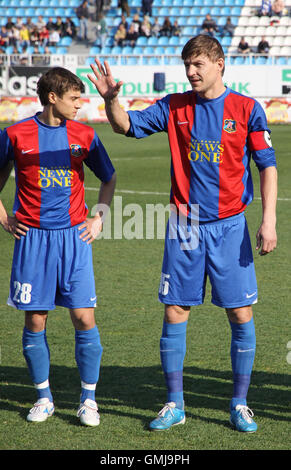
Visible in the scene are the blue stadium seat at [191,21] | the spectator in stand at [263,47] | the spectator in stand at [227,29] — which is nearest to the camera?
the spectator in stand at [263,47]

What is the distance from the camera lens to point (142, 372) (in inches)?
178

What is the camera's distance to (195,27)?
29047mm

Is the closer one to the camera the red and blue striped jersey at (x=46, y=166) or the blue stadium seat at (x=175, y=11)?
the red and blue striped jersey at (x=46, y=166)

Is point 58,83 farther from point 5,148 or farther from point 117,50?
point 117,50

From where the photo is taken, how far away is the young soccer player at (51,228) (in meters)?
3.70

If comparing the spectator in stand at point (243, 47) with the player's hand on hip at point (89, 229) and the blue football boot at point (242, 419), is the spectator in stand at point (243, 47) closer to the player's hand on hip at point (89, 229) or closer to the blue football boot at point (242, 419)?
the player's hand on hip at point (89, 229)

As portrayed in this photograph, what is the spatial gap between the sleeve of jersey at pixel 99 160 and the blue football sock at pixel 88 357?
2.78 feet

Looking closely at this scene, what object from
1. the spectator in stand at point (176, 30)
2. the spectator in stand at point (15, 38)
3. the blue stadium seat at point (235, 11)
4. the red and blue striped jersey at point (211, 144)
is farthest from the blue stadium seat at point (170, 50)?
the red and blue striped jersey at point (211, 144)

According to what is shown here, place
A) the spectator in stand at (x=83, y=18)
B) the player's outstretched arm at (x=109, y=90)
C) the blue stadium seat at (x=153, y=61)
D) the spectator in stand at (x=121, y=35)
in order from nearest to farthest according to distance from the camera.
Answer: the player's outstretched arm at (x=109, y=90), the blue stadium seat at (x=153, y=61), the spectator in stand at (x=121, y=35), the spectator in stand at (x=83, y=18)

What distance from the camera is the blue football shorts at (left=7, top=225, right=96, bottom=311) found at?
3.72 metres

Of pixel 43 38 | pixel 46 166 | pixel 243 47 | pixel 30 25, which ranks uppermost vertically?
pixel 46 166

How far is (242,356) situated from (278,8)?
26.7 metres

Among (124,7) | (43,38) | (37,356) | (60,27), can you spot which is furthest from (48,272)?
(124,7)

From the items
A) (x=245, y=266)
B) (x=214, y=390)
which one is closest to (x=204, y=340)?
(x=214, y=390)
